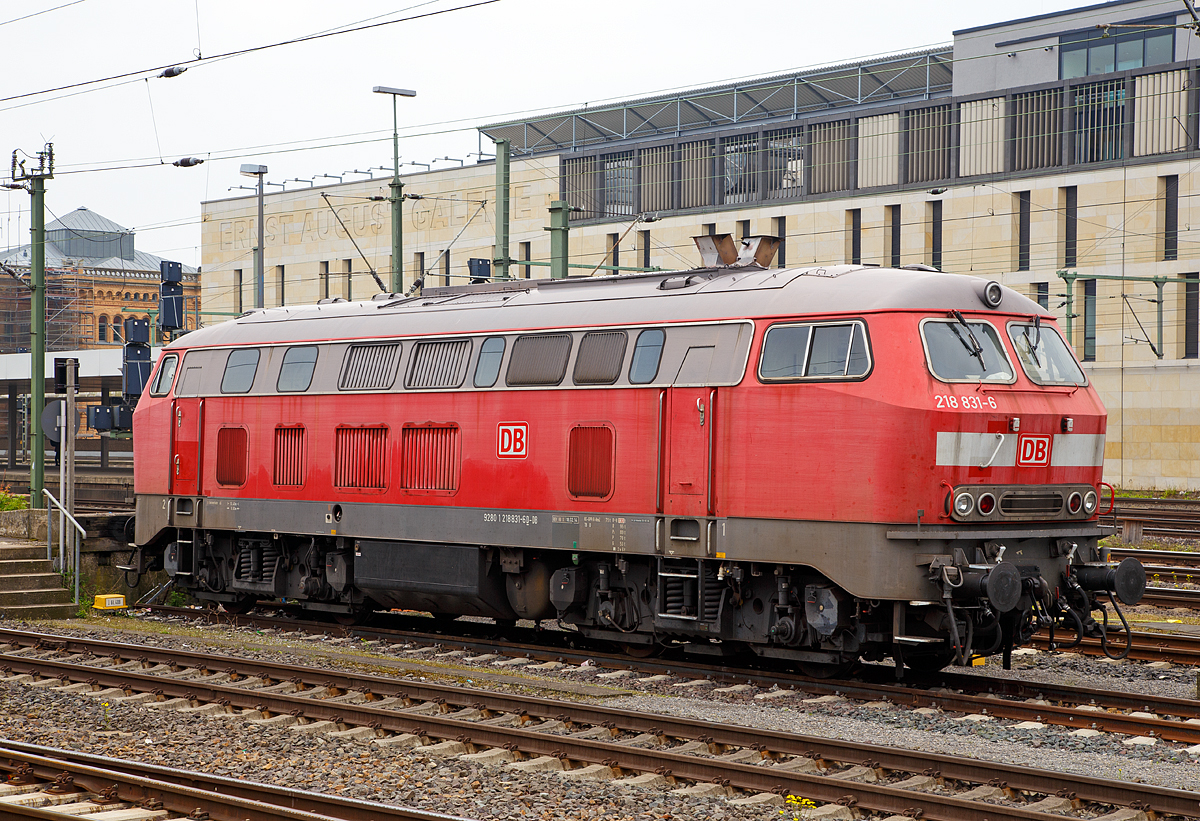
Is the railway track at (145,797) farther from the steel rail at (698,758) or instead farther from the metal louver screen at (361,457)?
the metal louver screen at (361,457)

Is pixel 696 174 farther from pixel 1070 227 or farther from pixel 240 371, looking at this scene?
pixel 240 371

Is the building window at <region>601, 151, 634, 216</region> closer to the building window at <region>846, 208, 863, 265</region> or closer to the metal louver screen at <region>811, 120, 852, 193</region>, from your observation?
the metal louver screen at <region>811, 120, 852, 193</region>

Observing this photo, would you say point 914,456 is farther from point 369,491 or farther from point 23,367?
point 23,367

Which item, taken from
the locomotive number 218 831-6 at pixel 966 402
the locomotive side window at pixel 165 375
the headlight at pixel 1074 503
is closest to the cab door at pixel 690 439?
the locomotive number 218 831-6 at pixel 966 402

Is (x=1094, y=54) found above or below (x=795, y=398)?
above

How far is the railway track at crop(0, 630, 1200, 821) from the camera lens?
9.08m

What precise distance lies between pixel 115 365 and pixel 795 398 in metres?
45.8

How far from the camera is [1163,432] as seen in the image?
161 ft

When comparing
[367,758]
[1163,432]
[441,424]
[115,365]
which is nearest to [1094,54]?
[1163,432]

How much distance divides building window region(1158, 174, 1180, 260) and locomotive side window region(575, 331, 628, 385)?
40.1 meters

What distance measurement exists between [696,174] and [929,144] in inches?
449

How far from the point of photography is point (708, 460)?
13.6m

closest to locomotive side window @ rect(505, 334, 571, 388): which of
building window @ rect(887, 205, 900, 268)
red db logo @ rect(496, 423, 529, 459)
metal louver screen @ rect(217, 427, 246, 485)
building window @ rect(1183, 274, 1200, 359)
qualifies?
red db logo @ rect(496, 423, 529, 459)

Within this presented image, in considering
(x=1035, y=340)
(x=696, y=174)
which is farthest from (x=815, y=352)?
(x=696, y=174)
